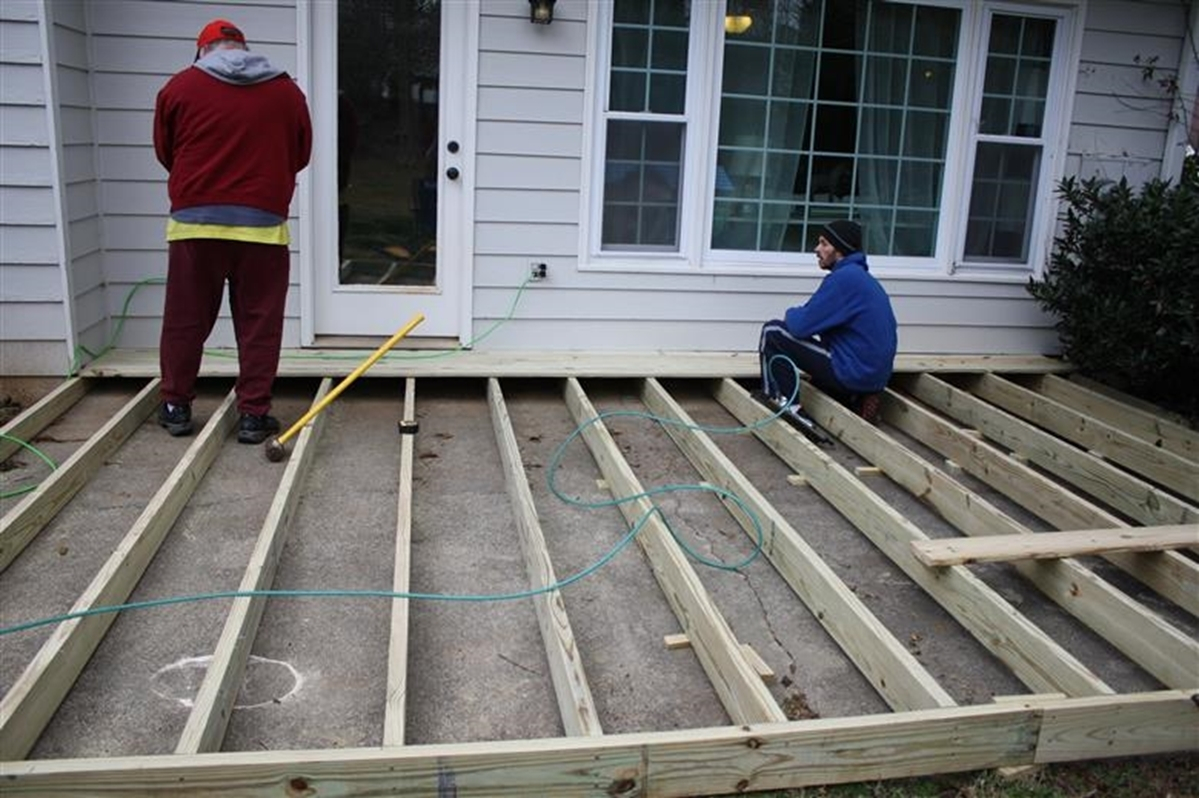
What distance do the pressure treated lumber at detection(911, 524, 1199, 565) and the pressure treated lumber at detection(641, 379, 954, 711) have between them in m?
0.29

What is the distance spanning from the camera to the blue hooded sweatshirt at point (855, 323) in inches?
187

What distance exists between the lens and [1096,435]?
4.79m

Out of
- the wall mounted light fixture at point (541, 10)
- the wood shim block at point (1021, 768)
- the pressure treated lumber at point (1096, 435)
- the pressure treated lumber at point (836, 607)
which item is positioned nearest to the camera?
the wood shim block at point (1021, 768)

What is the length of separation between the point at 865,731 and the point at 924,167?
14.6 feet

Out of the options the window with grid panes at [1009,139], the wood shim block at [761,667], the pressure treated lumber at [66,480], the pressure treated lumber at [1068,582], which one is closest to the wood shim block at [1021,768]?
the pressure treated lumber at [1068,582]

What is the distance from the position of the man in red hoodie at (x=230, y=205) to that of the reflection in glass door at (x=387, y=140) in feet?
3.33

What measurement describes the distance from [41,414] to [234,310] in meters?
0.95

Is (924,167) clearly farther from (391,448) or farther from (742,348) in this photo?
(391,448)

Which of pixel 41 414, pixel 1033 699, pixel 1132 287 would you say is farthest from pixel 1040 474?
pixel 41 414

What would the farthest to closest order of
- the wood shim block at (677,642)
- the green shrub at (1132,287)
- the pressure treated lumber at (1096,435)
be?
the green shrub at (1132,287) < the pressure treated lumber at (1096,435) < the wood shim block at (677,642)

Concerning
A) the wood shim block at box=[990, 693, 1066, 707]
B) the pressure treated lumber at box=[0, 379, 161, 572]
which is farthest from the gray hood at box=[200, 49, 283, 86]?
the wood shim block at box=[990, 693, 1066, 707]

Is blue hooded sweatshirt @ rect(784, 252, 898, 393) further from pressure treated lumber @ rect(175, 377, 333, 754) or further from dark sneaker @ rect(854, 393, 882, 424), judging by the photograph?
pressure treated lumber @ rect(175, 377, 333, 754)

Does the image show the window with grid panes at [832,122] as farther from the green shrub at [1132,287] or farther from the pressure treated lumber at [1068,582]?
the pressure treated lumber at [1068,582]

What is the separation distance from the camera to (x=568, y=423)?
5.06m
